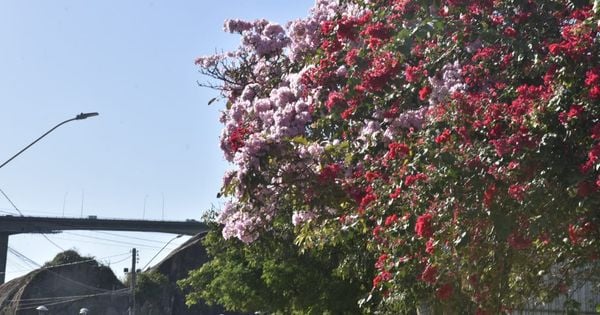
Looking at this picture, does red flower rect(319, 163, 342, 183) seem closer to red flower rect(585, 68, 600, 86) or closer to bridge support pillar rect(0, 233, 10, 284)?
red flower rect(585, 68, 600, 86)

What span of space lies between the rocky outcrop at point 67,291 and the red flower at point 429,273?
2249 inches

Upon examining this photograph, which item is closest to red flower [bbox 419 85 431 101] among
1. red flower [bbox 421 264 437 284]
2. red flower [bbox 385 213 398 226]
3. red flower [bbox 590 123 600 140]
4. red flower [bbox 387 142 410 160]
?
red flower [bbox 387 142 410 160]

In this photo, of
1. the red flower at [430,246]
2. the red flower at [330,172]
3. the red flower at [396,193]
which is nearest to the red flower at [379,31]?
the red flower at [330,172]

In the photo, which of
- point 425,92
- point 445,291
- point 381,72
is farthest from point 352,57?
point 445,291

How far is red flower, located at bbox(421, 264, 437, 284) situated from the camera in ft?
35.5

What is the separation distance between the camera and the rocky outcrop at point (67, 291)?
224 feet

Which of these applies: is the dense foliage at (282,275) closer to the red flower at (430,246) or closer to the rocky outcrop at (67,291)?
the red flower at (430,246)

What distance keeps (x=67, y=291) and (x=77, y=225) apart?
1597 cm

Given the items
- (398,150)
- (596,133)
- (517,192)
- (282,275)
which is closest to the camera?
(596,133)

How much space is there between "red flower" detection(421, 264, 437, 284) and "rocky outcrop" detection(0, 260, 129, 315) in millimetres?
57134

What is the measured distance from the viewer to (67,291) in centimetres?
7450

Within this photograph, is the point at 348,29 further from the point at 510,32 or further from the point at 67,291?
the point at 67,291

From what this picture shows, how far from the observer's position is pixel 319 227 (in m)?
14.1

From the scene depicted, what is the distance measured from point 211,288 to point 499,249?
803 inches
